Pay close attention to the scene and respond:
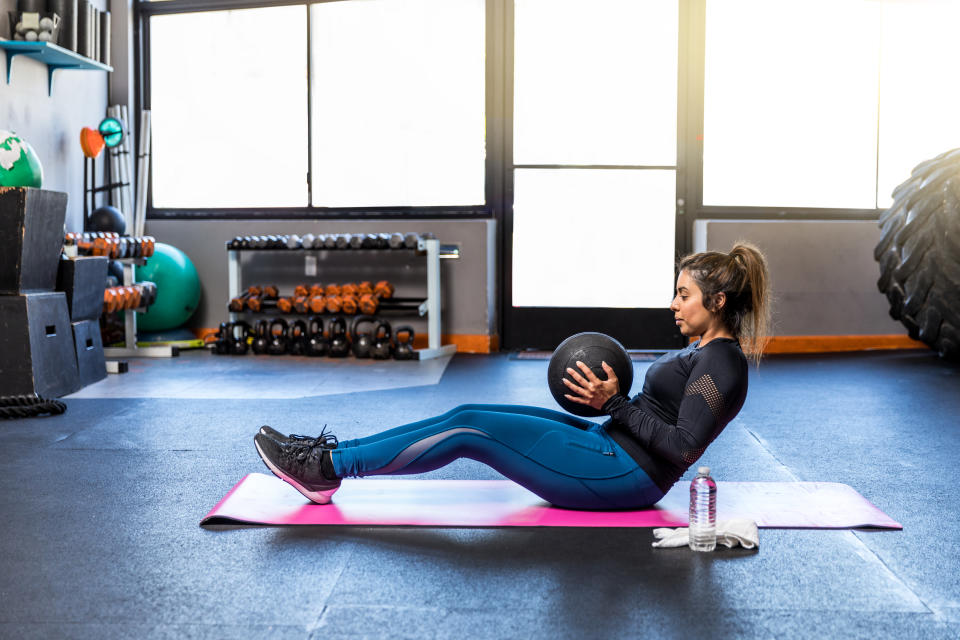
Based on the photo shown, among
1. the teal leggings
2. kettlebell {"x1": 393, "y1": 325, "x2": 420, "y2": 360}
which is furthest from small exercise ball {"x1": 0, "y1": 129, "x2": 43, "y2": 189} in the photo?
the teal leggings

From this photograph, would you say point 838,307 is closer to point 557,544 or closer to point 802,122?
point 802,122

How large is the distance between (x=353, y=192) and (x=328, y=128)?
0.55 metres

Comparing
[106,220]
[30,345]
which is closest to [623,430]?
[30,345]

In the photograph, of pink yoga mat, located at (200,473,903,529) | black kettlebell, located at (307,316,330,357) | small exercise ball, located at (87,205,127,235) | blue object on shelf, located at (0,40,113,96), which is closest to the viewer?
pink yoga mat, located at (200,473,903,529)

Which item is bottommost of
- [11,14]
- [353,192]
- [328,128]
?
[353,192]

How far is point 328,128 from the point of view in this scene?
7359 millimetres

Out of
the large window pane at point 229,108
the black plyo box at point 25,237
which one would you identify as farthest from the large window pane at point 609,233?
the black plyo box at point 25,237

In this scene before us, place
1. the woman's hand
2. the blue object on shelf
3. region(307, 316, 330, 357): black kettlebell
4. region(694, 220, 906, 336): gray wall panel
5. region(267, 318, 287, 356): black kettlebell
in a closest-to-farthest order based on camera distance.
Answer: the woman's hand < the blue object on shelf < region(307, 316, 330, 357): black kettlebell < region(267, 318, 287, 356): black kettlebell < region(694, 220, 906, 336): gray wall panel

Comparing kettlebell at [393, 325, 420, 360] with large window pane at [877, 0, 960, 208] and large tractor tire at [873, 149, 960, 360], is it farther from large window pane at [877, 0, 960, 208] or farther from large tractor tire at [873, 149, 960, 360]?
large window pane at [877, 0, 960, 208]

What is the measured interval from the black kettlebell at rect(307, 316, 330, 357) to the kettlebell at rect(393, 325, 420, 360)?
52 cm

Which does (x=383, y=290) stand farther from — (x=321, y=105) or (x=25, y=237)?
(x=25, y=237)

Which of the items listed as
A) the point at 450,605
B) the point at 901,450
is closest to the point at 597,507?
the point at 450,605

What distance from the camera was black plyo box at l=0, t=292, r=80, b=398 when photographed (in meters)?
4.48

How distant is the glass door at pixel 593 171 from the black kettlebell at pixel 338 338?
1.34 meters
